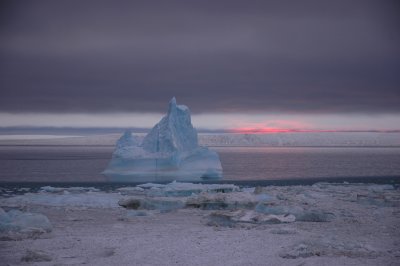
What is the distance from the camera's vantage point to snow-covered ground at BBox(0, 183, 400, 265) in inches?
389

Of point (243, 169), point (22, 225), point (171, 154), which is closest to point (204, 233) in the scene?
point (22, 225)

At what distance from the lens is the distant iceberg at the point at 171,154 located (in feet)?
121

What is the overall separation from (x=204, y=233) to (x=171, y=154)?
2412cm

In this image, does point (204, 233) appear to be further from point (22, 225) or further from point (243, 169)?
point (243, 169)

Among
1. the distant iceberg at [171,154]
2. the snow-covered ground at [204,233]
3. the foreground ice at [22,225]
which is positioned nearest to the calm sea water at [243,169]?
the distant iceberg at [171,154]

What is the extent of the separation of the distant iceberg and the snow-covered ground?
16.7 m

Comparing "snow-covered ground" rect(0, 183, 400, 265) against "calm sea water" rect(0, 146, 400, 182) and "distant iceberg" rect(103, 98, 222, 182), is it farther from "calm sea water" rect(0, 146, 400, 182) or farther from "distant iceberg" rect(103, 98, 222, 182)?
"calm sea water" rect(0, 146, 400, 182)

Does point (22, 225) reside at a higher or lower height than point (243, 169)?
higher

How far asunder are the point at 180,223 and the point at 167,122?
22728mm

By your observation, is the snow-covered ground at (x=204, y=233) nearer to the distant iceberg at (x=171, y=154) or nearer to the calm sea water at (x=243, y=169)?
the distant iceberg at (x=171, y=154)

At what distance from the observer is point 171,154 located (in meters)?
36.8

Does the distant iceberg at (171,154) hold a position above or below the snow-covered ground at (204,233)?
above

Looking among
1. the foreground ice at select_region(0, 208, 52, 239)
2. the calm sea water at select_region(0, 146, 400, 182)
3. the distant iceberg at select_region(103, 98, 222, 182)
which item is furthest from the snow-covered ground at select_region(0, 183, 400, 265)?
the calm sea water at select_region(0, 146, 400, 182)

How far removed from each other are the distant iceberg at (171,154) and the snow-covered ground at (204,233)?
16.7 metres
